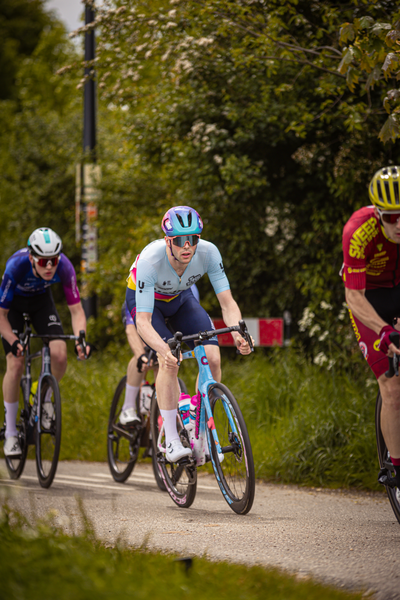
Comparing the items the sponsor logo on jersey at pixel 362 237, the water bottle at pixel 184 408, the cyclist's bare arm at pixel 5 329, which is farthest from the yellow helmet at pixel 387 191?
the cyclist's bare arm at pixel 5 329

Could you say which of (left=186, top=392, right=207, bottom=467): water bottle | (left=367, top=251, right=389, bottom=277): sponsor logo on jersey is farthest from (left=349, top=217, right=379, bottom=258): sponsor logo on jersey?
(left=186, top=392, right=207, bottom=467): water bottle

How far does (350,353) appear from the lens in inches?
325

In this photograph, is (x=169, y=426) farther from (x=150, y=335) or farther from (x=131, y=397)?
(x=131, y=397)

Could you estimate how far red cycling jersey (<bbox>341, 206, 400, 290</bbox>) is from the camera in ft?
13.3

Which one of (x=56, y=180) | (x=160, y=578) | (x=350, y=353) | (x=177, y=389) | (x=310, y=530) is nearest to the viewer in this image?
(x=160, y=578)

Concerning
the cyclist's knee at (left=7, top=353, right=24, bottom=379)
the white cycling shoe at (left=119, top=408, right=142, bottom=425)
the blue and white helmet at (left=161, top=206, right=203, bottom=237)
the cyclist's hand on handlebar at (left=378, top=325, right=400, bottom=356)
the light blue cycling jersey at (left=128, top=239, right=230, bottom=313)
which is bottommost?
the white cycling shoe at (left=119, top=408, right=142, bottom=425)

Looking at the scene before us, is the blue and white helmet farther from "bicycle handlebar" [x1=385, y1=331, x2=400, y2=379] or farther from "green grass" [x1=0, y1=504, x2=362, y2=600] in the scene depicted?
"green grass" [x1=0, y1=504, x2=362, y2=600]

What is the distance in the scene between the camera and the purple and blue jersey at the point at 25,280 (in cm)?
653

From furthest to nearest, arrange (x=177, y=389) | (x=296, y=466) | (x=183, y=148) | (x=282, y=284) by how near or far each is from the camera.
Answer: (x=282, y=284)
(x=183, y=148)
(x=296, y=466)
(x=177, y=389)

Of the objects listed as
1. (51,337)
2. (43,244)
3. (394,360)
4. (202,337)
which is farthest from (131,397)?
(394,360)

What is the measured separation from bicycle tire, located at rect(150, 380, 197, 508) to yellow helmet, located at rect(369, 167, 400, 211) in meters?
2.27

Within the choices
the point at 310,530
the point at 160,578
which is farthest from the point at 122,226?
the point at 160,578

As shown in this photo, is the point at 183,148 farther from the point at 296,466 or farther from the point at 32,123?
the point at 32,123

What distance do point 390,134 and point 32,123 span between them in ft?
43.3
